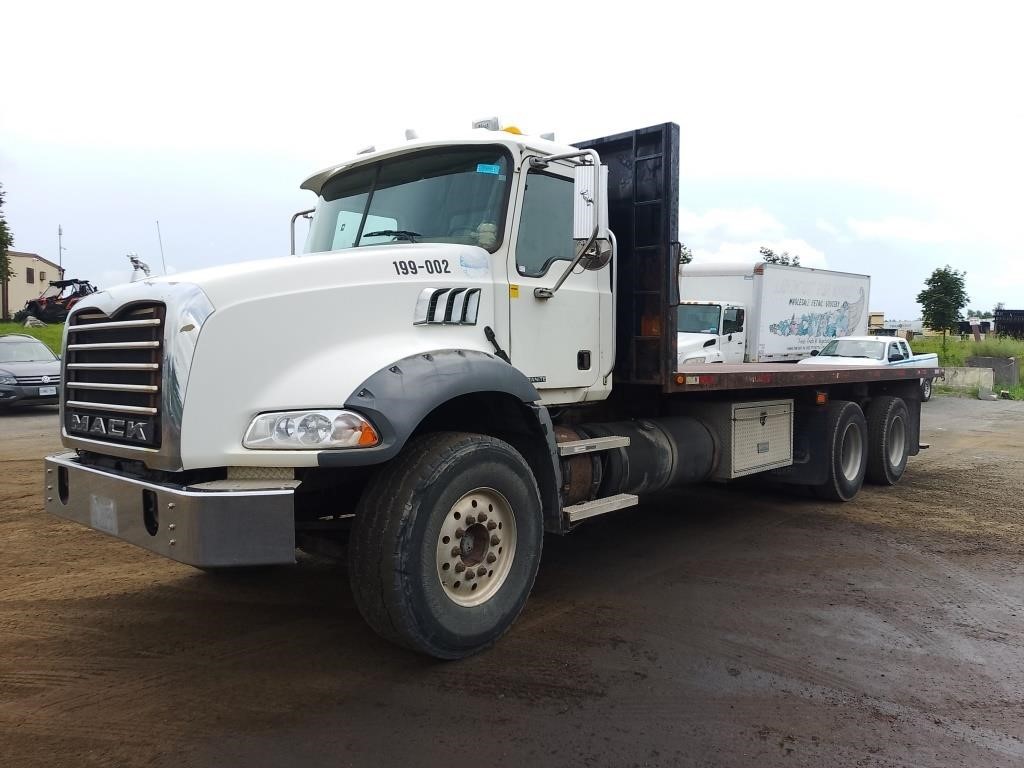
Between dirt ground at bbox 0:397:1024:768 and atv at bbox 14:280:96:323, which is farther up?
atv at bbox 14:280:96:323

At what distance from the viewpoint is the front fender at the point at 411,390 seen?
3.51m

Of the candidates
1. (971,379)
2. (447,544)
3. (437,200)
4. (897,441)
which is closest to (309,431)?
(447,544)

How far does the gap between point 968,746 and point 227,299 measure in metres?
3.72

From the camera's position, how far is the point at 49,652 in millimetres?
4008

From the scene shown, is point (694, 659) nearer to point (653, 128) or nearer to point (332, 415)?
point (332, 415)

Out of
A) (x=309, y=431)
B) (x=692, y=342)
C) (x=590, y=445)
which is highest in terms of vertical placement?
(x=692, y=342)

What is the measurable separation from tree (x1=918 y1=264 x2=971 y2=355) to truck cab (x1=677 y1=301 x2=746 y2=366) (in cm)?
2221

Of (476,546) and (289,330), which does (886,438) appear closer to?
(476,546)

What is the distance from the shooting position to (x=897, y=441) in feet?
31.2

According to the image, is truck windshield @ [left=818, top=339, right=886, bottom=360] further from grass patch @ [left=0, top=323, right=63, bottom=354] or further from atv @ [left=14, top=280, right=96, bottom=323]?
atv @ [left=14, top=280, right=96, bottom=323]

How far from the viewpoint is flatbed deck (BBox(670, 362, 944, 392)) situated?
19.4ft

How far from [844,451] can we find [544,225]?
5228 mm

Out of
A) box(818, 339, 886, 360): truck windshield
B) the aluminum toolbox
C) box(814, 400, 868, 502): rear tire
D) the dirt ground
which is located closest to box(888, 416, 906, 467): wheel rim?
box(814, 400, 868, 502): rear tire

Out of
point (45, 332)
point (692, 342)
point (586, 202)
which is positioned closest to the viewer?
point (586, 202)
